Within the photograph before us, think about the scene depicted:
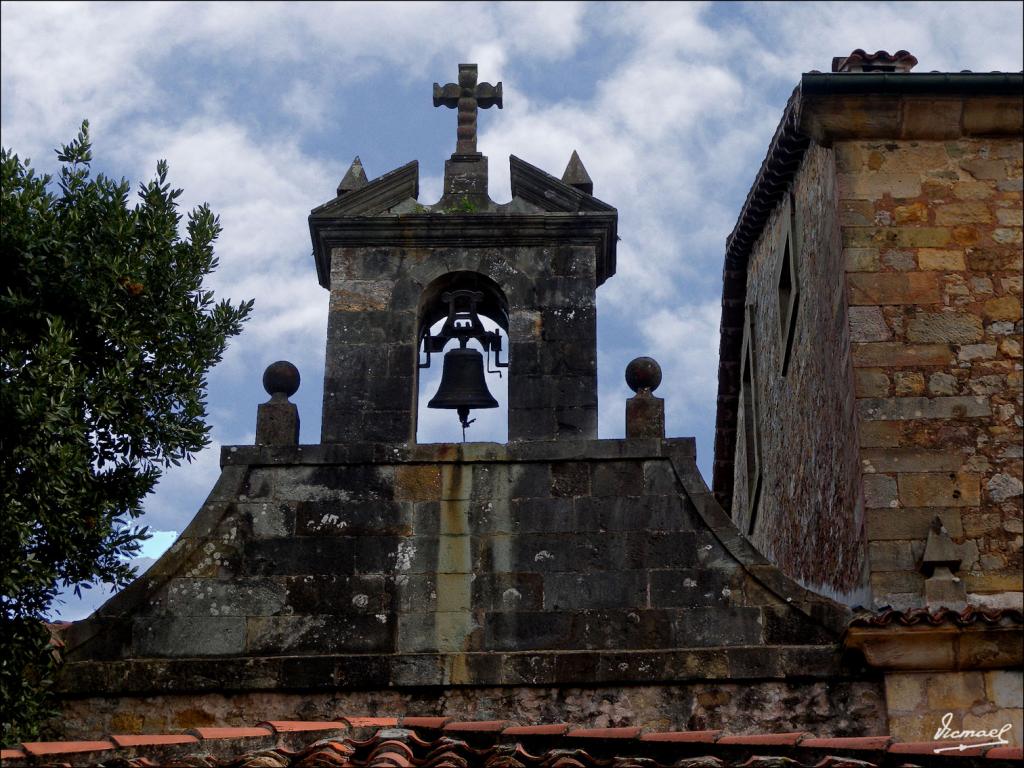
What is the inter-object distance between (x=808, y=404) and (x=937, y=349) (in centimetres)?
192

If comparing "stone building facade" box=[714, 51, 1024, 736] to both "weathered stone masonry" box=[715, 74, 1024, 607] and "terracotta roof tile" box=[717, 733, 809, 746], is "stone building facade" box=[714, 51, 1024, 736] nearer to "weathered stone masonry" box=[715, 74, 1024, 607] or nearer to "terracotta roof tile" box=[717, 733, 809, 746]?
"weathered stone masonry" box=[715, 74, 1024, 607]

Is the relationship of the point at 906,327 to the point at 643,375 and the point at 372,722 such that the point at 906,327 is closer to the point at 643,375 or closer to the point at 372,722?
the point at 643,375

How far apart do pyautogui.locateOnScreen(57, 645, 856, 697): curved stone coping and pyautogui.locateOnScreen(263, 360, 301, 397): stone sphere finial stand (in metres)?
→ 1.72

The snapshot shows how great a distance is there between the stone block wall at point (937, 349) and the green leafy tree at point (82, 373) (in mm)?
3800

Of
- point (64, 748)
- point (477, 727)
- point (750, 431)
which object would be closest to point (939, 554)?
point (477, 727)

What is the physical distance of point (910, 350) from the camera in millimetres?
9852

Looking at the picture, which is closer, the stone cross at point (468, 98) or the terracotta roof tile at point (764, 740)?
the terracotta roof tile at point (764, 740)

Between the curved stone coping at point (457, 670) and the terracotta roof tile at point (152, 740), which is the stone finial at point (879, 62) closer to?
the curved stone coping at point (457, 670)

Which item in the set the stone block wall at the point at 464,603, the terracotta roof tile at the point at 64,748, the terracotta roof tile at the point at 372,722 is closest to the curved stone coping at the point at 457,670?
the stone block wall at the point at 464,603

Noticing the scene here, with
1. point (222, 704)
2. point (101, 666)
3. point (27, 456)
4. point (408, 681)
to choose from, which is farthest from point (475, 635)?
point (27, 456)

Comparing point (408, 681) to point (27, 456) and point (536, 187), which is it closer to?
point (27, 456)

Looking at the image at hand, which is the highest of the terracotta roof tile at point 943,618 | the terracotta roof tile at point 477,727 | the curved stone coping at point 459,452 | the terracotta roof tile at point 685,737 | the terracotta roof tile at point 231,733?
the curved stone coping at point 459,452

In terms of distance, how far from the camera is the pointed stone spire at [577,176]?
34.3 feet

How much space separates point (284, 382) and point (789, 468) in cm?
459
